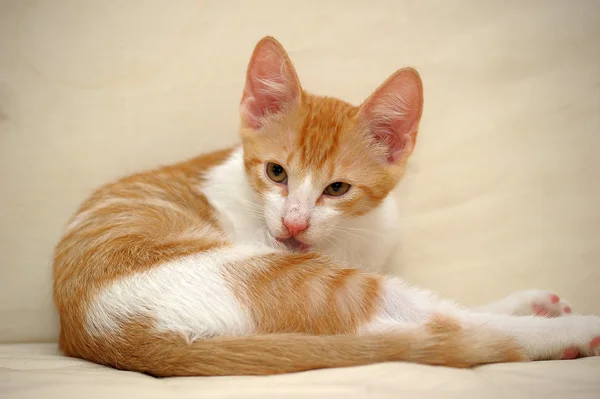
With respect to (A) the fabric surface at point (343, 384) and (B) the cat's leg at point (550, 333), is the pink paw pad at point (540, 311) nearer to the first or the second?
(B) the cat's leg at point (550, 333)

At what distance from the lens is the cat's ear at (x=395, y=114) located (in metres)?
1.83

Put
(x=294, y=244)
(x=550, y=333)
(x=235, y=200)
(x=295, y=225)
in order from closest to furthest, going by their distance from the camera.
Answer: (x=550, y=333), (x=295, y=225), (x=294, y=244), (x=235, y=200)

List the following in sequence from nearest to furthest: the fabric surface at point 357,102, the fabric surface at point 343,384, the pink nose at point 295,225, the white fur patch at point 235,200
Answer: the fabric surface at point 343,384
the pink nose at point 295,225
the white fur patch at point 235,200
the fabric surface at point 357,102

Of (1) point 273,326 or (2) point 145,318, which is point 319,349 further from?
(2) point 145,318

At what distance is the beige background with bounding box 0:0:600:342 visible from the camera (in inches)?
88.0

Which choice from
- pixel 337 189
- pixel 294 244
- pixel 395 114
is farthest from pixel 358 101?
pixel 294 244

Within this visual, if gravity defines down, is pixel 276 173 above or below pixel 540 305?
above

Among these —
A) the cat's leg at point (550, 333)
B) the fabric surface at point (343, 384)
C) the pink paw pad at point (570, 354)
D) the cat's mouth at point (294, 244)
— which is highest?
the cat's mouth at point (294, 244)

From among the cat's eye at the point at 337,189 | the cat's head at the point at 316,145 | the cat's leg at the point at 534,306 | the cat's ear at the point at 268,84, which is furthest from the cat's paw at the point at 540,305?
the cat's ear at the point at 268,84

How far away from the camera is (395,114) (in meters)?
1.90

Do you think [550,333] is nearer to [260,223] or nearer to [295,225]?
[295,225]

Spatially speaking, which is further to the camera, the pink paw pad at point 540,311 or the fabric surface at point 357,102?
the fabric surface at point 357,102

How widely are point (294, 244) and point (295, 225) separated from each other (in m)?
0.12

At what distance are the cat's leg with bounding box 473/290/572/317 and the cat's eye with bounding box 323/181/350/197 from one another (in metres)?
0.60
